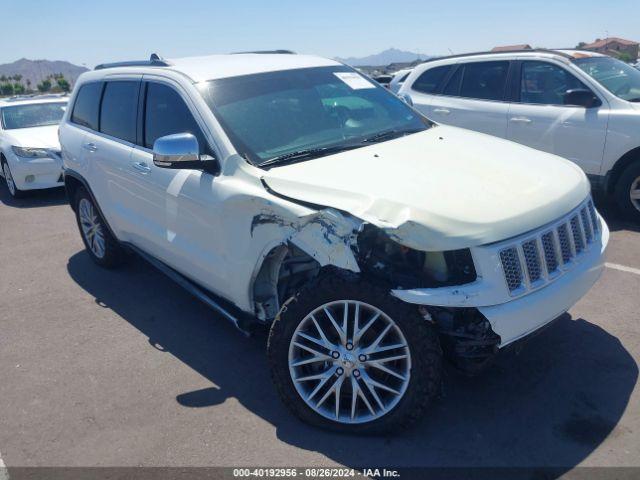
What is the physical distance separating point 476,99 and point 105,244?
15.4ft

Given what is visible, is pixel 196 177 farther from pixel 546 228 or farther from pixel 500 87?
pixel 500 87

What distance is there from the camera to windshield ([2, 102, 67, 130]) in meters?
10.3

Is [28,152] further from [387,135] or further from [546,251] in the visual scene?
[546,251]

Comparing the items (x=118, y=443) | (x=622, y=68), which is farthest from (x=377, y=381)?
(x=622, y=68)

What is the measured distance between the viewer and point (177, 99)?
3998 mm

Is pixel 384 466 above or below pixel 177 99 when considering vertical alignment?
below

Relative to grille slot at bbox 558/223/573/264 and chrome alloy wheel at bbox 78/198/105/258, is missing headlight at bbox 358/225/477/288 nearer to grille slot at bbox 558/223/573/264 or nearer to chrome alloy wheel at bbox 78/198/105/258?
grille slot at bbox 558/223/573/264

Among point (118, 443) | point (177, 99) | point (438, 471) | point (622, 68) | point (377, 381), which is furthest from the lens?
point (622, 68)

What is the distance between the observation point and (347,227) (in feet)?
9.28

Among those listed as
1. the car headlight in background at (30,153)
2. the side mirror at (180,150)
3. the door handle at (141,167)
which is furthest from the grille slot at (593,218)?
the car headlight in background at (30,153)

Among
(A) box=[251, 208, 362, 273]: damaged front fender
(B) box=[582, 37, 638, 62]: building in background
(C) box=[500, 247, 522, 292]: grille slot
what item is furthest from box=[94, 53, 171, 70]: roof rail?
(B) box=[582, 37, 638, 62]: building in background

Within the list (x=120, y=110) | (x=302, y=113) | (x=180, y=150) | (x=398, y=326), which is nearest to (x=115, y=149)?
(x=120, y=110)

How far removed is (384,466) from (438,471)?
0.26 metres

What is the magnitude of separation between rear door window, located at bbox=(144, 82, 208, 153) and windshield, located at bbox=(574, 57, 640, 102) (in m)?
4.71
